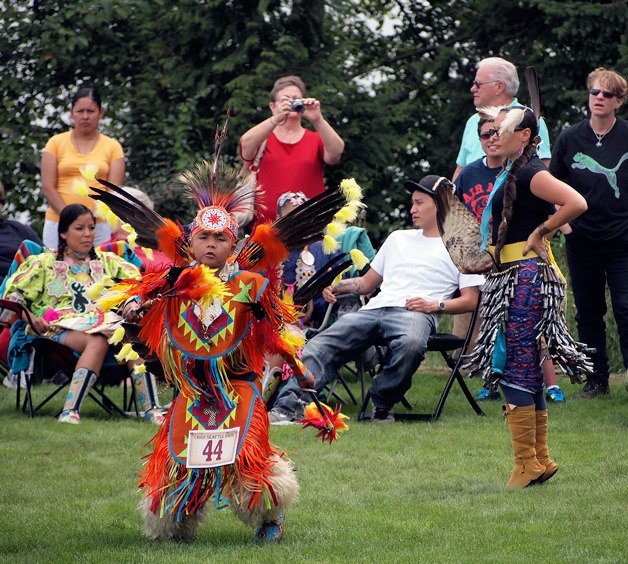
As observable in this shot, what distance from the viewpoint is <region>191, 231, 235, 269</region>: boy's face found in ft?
15.1

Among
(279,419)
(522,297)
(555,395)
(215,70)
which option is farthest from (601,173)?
(215,70)

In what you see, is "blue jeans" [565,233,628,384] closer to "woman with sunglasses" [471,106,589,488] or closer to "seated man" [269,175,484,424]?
"seated man" [269,175,484,424]

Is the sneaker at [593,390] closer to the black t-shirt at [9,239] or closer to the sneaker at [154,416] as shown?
the sneaker at [154,416]

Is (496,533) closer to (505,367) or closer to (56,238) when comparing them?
(505,367)

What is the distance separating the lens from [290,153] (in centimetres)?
813

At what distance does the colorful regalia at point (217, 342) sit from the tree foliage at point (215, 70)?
7122mm

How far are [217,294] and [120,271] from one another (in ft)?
11.7

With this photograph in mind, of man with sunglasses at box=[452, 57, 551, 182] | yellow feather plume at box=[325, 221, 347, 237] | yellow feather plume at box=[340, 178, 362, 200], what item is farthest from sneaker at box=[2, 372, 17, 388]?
yellow feather plume at box=[340, 178, 362, 200]

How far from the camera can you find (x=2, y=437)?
6988 millimetres

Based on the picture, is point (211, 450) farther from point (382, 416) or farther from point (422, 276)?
point (422, 276)

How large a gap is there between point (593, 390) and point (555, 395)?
0.31 metres

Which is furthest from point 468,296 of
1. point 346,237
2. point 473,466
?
point 473,466

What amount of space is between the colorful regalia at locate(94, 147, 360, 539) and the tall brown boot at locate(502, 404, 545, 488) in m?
1.15

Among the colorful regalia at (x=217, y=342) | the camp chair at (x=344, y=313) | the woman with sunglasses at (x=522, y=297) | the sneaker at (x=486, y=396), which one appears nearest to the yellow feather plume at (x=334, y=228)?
the colorful regalia at (x=217, y=342)
